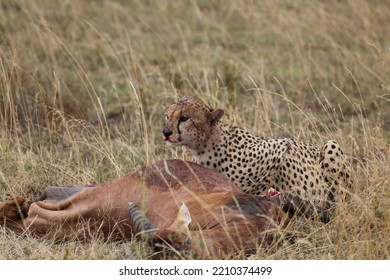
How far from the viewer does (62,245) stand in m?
5.80

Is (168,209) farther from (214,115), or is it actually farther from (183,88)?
(183,88)

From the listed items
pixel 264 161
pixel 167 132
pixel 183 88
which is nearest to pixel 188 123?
pixel 167 132

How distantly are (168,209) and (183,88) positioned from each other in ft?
11.4

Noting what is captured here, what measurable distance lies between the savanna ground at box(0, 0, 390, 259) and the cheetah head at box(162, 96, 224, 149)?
2.38ft

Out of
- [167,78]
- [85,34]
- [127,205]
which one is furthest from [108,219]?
[85,34]

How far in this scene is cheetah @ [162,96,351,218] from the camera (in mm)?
6332

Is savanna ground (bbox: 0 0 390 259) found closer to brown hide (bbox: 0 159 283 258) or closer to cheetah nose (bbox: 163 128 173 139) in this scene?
brown hide (bbox: 0 159 283 258)

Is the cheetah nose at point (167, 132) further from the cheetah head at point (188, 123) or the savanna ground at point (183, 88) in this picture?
the savanna ground at point (183, 88)

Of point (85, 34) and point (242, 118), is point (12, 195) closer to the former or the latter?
point (242, 118)

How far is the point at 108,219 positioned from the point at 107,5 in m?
5.67

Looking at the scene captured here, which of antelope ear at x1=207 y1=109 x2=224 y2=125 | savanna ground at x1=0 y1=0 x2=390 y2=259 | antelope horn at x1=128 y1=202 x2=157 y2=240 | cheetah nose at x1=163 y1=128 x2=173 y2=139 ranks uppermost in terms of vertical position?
antelope ear at x1=207 y1=109 x2=224 y2=125

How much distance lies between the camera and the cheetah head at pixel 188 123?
6113mm

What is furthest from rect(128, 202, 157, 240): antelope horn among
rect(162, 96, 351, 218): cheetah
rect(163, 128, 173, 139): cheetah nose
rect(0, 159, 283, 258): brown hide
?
rect(162, 96, 351, 218): cheetah

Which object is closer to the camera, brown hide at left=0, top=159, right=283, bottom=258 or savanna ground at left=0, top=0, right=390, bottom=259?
brown hide at left=0, top=159, right=283, bottom=258
